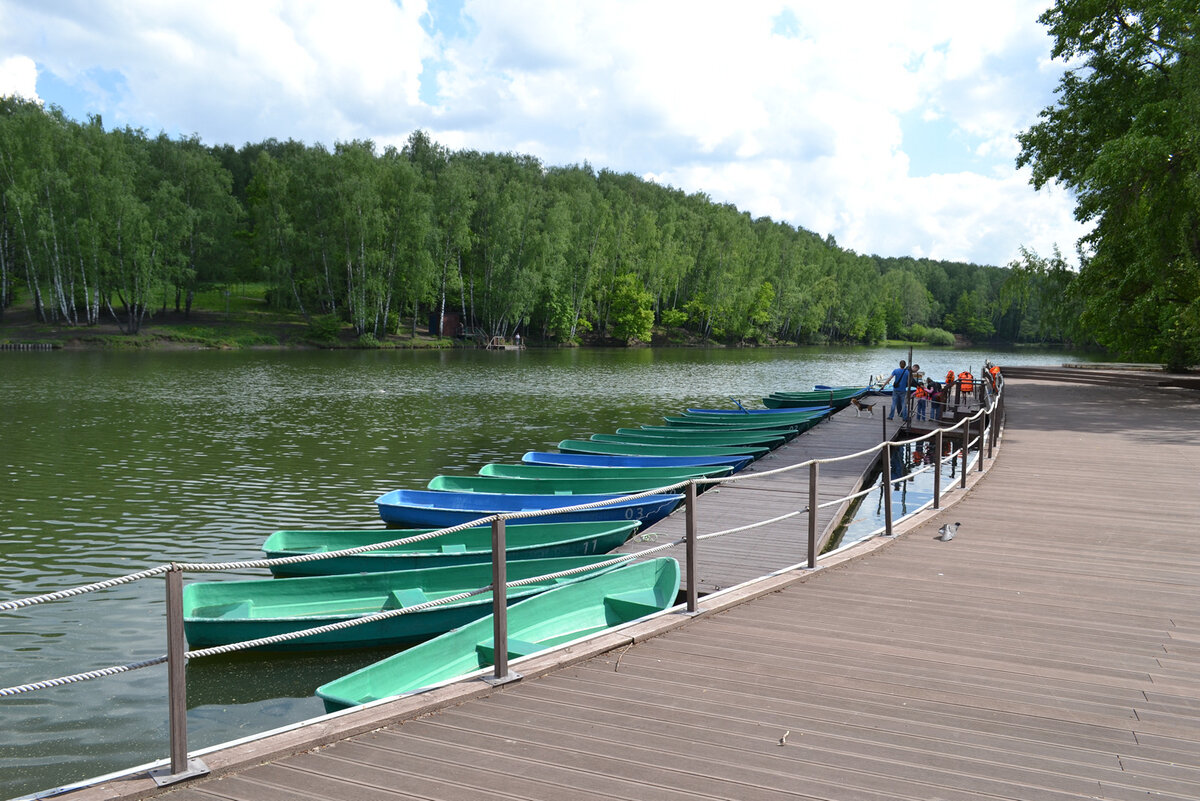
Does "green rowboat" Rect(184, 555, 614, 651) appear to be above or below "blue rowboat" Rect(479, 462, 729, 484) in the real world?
below

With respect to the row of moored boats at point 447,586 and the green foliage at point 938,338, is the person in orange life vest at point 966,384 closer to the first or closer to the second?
the row of moored boats at point 447,586

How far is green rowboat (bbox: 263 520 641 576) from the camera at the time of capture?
9.36 meters

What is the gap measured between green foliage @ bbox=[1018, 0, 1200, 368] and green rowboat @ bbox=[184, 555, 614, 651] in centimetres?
2280

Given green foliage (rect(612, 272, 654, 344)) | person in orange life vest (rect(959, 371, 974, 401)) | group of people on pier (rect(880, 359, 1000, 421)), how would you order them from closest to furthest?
group of people on pier (rect(880, 359, 1000, 421)) < person in orange life vest (rect(959, 371, 974, 401)) < green foliage (rect(612, 272, 654, 344))

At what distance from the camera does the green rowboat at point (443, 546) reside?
368 inches

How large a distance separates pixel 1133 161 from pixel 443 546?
74.3ft

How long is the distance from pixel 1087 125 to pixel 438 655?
100 ft

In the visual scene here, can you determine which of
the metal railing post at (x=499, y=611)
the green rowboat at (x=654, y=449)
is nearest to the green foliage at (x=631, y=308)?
the green rowboat at (x=654, y=449)

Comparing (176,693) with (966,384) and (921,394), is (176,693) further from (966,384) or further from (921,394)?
(966,384)

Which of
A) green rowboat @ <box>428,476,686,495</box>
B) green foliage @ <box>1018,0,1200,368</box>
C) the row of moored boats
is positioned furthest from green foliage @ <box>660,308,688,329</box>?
green rowboat @ <box>428,476,686,495</box>

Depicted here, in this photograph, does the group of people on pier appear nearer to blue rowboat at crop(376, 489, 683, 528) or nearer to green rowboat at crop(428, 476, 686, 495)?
green rowboat at crop(428, 476, 686, 495)

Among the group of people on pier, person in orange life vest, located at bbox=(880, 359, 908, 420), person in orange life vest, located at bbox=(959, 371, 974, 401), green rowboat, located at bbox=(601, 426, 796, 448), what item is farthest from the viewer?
person in orange life vest, located at bbox=(959, 371, 974, 401)

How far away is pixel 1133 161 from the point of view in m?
23.4

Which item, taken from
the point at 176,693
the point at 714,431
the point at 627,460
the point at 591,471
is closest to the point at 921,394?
the point at 714,431
